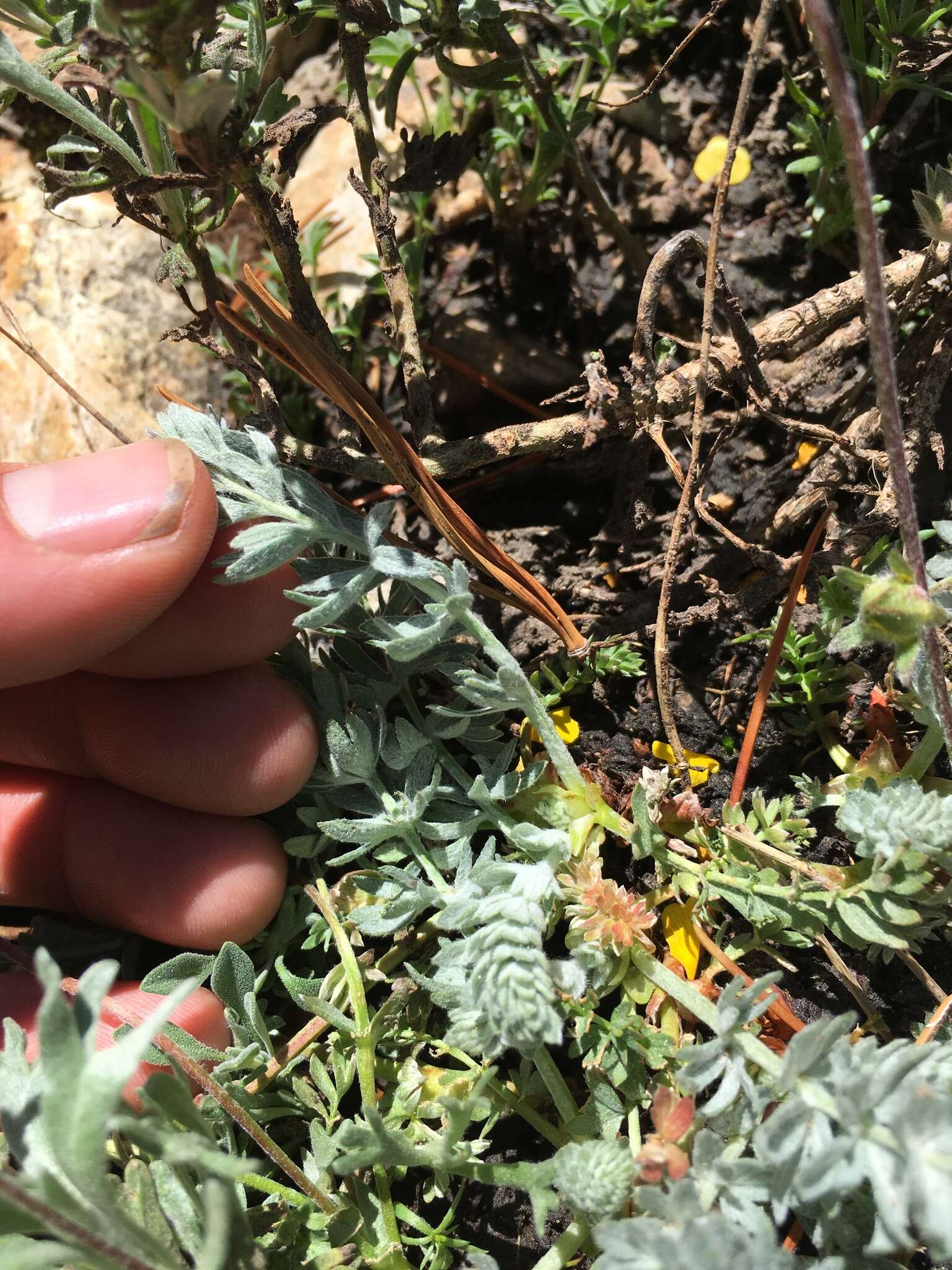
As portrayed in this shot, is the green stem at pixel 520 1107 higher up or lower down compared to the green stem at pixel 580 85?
lower down

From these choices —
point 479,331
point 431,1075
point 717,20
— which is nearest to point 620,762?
point 431,1075

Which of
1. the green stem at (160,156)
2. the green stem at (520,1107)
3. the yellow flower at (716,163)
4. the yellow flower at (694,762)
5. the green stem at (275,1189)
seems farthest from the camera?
the yellow flower at (716,163)

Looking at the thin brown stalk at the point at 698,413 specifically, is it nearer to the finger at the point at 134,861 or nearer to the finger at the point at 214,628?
the finger at the point at 214,628

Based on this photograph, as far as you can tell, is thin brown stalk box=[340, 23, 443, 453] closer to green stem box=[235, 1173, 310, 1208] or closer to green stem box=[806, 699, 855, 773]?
green stem box=[806, 699, 855, 773]

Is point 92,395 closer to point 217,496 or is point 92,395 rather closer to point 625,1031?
point 217,496

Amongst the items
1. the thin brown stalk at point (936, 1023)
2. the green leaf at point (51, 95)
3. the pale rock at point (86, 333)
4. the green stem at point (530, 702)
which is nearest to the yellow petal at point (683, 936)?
the green stem at point (530, 702)

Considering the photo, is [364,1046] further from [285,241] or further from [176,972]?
[285,241]

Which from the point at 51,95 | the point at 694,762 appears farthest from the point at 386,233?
the point at 694,762
